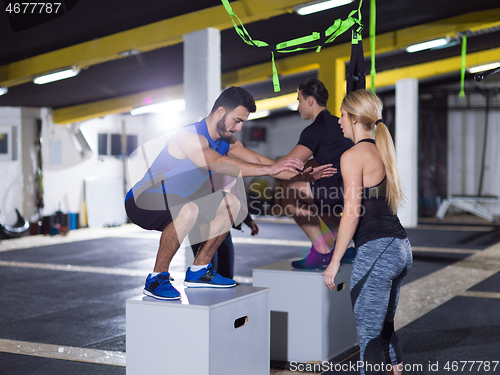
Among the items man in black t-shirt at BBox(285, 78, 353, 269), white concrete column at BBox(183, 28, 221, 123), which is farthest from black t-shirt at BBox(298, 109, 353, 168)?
white concrete column at BBox(183, 28, 221, 123)

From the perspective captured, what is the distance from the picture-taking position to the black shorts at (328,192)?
318cm

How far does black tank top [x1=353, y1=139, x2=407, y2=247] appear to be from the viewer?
219cm

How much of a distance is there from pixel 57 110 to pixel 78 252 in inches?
190

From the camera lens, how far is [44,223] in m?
10.8

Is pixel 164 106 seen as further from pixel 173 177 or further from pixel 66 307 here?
pixel 173 177

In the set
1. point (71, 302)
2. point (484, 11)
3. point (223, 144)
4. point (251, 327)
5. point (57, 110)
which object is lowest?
point (71, 302)

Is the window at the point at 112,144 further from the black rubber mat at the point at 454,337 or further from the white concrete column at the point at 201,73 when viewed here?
the black rubber mat at the point at 454,337

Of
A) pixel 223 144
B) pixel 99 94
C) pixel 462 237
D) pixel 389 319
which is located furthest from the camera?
pixel 99 94

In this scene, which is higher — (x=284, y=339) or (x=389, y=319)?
(x=389, y=319)

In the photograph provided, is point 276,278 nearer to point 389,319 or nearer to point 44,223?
point 389,319

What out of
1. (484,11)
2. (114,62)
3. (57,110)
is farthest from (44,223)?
(484,11)

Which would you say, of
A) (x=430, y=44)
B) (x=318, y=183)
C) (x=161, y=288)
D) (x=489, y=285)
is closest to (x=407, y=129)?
(x=430, y=44)

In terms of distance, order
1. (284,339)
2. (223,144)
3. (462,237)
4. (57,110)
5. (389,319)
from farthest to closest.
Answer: (57,110) < (462,237) < (284,339) < (223,144) < (389,319)

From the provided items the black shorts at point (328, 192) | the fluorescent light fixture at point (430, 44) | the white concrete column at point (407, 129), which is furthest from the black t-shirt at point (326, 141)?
the white concrete column at point (407, 129)
